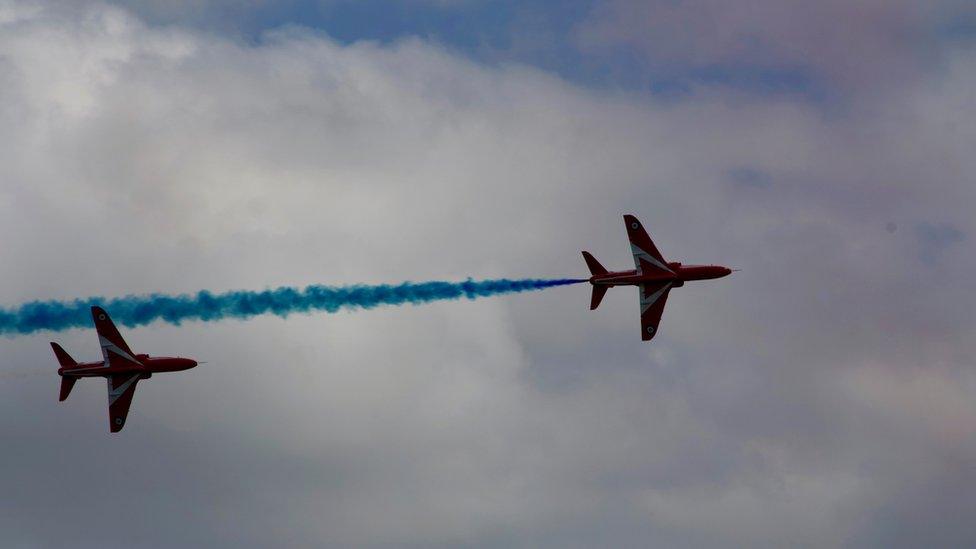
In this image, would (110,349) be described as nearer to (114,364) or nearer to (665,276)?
(114,364)

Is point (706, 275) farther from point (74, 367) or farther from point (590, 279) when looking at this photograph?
point (74, 367)

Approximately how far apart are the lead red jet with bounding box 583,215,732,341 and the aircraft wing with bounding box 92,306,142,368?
39540 millimetres

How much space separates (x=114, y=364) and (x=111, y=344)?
5.22 feet

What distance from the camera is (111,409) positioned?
135 meters

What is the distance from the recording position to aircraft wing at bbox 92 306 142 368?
133 metres

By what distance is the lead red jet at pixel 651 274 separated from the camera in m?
135

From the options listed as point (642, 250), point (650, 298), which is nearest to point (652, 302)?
point (650, 298)

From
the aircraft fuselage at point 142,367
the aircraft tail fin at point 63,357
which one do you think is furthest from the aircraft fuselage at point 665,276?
the aircraft tail fin at point 63,357

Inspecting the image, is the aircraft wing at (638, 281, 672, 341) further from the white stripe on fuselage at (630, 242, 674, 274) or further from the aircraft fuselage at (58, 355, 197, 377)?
the aircraft fuselage at (58, 355, 197, 377)

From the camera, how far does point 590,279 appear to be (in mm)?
131750

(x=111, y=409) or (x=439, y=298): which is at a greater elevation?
(x=439, y=298)

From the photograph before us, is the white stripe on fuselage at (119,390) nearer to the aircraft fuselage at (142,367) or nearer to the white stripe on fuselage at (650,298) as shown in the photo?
the aircraft fuselage at (142,367)

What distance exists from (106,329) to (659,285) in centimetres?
4394

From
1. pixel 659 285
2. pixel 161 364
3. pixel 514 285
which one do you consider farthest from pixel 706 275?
pixel 161 364
